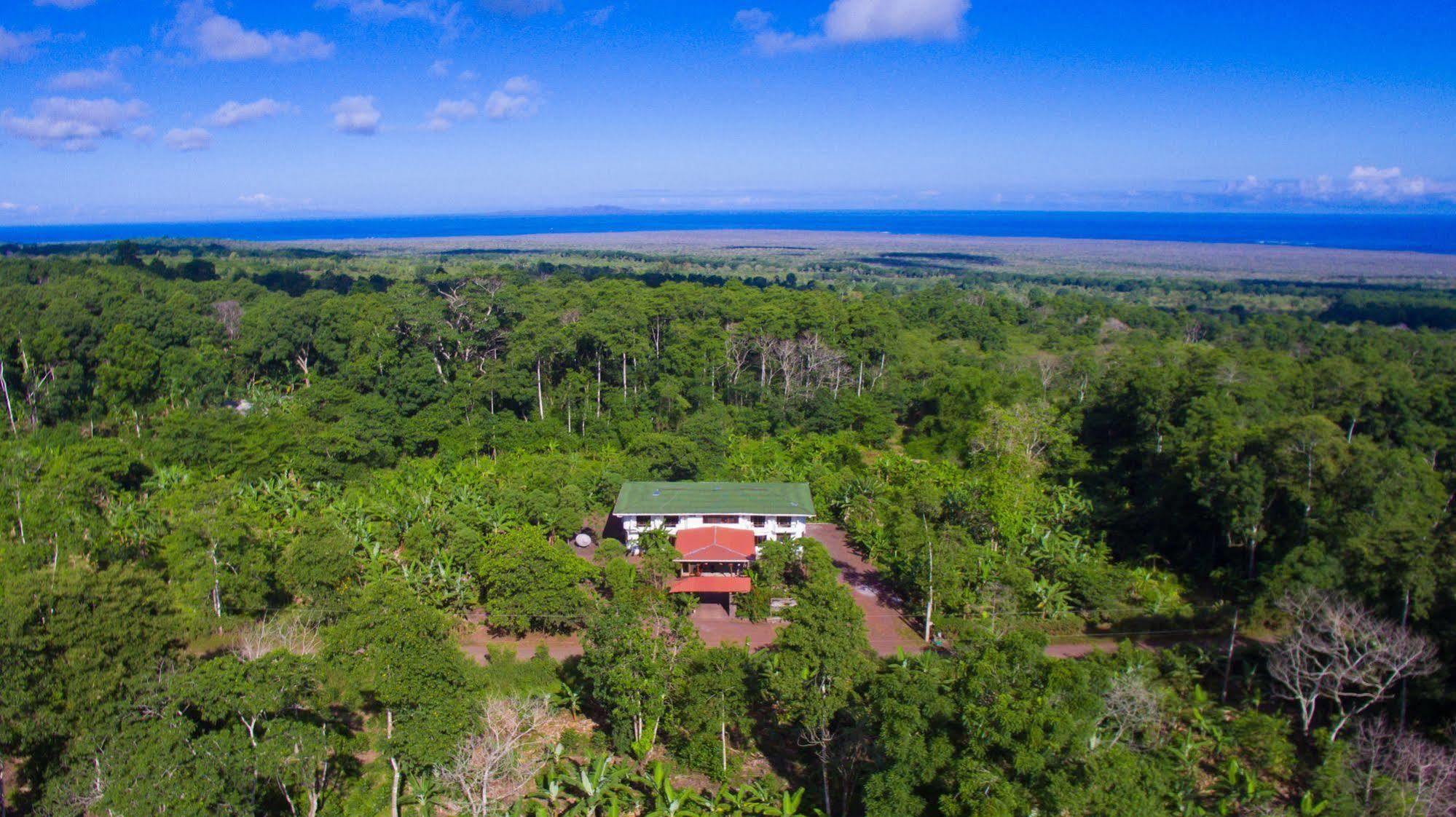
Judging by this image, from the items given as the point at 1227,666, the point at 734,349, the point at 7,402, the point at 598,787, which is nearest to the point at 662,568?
the point at 598,787

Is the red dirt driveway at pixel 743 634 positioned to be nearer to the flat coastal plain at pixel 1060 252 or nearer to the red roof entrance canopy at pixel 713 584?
the red roof entrance canopy at pixel 713 584

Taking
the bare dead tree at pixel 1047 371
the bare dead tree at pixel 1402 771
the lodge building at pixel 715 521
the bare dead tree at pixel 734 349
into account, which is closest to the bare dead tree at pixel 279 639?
the lodge building at pixel 715 521

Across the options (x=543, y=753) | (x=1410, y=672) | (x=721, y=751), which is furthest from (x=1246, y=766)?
(x=543, y=753)

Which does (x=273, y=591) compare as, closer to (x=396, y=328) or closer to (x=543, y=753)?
(x=543, y=753)

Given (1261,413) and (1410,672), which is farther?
(1261,413)

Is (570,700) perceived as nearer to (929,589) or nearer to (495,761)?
(495,761)
